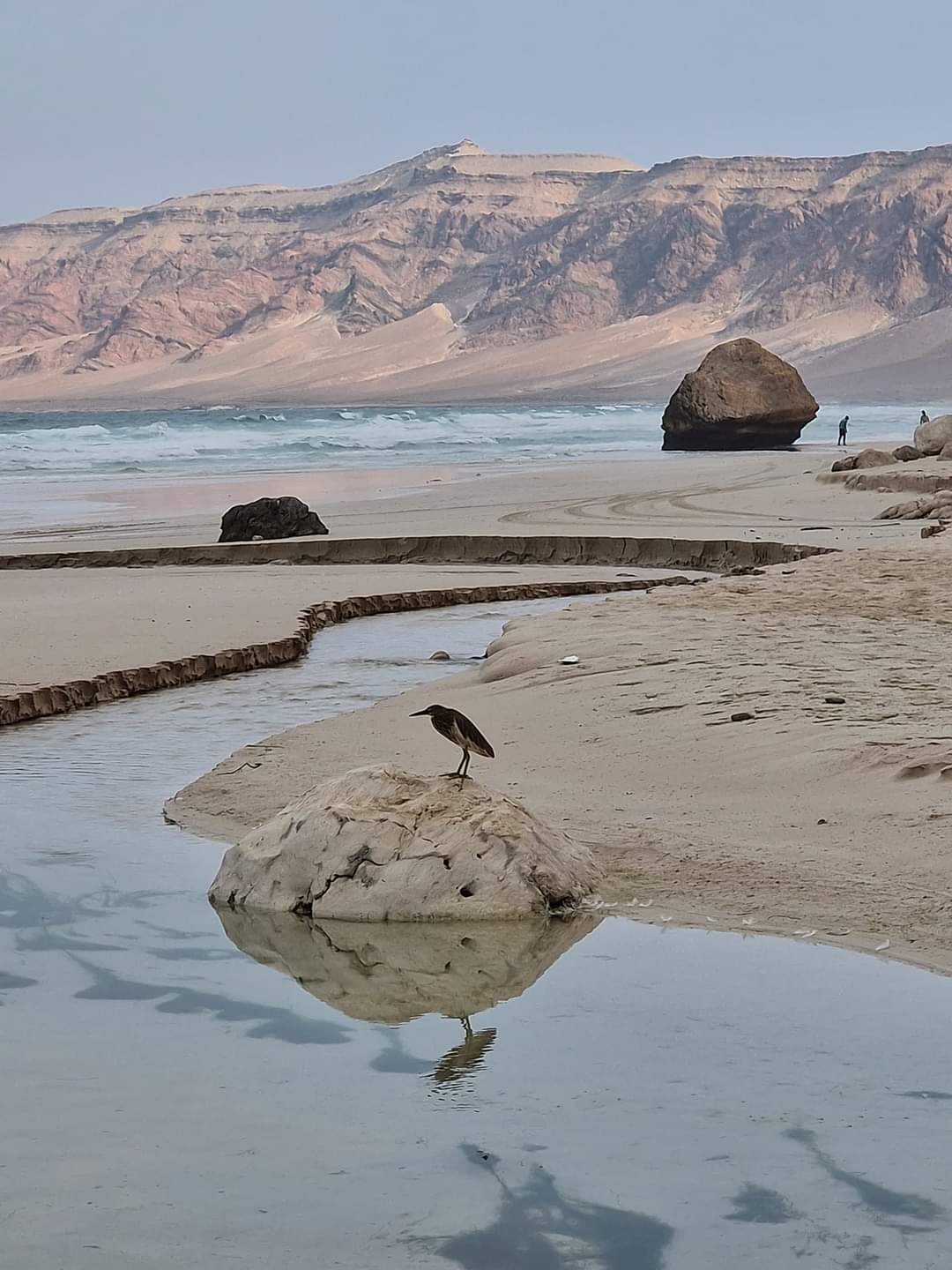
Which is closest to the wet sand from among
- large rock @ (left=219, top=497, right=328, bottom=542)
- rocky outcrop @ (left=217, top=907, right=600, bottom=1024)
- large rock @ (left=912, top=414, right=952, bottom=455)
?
large rock @ (left=219, top=497, right=328, bottom=542)

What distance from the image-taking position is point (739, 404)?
40625 millimetres

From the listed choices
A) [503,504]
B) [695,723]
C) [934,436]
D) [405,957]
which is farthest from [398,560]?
[934,436]

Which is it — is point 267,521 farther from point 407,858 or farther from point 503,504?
point 407,858

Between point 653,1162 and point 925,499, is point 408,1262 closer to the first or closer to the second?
point 653,1162

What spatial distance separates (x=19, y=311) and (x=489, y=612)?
17415cm

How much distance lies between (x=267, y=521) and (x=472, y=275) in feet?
517

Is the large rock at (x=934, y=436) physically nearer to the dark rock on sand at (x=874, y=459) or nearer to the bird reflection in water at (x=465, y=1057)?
the dark rock on sand at (x=874, y=459)

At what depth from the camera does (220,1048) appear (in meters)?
3.78

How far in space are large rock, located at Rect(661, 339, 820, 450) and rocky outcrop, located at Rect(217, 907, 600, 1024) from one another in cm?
3671

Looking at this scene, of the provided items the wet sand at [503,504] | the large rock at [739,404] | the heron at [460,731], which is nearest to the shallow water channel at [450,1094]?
the heron at [460,731]

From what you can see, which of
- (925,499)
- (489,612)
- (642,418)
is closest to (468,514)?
(925,499)

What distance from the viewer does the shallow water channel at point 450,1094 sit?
2.82 m

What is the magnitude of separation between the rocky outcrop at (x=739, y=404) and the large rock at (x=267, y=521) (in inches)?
935

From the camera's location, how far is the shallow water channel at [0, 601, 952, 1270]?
111 inches
